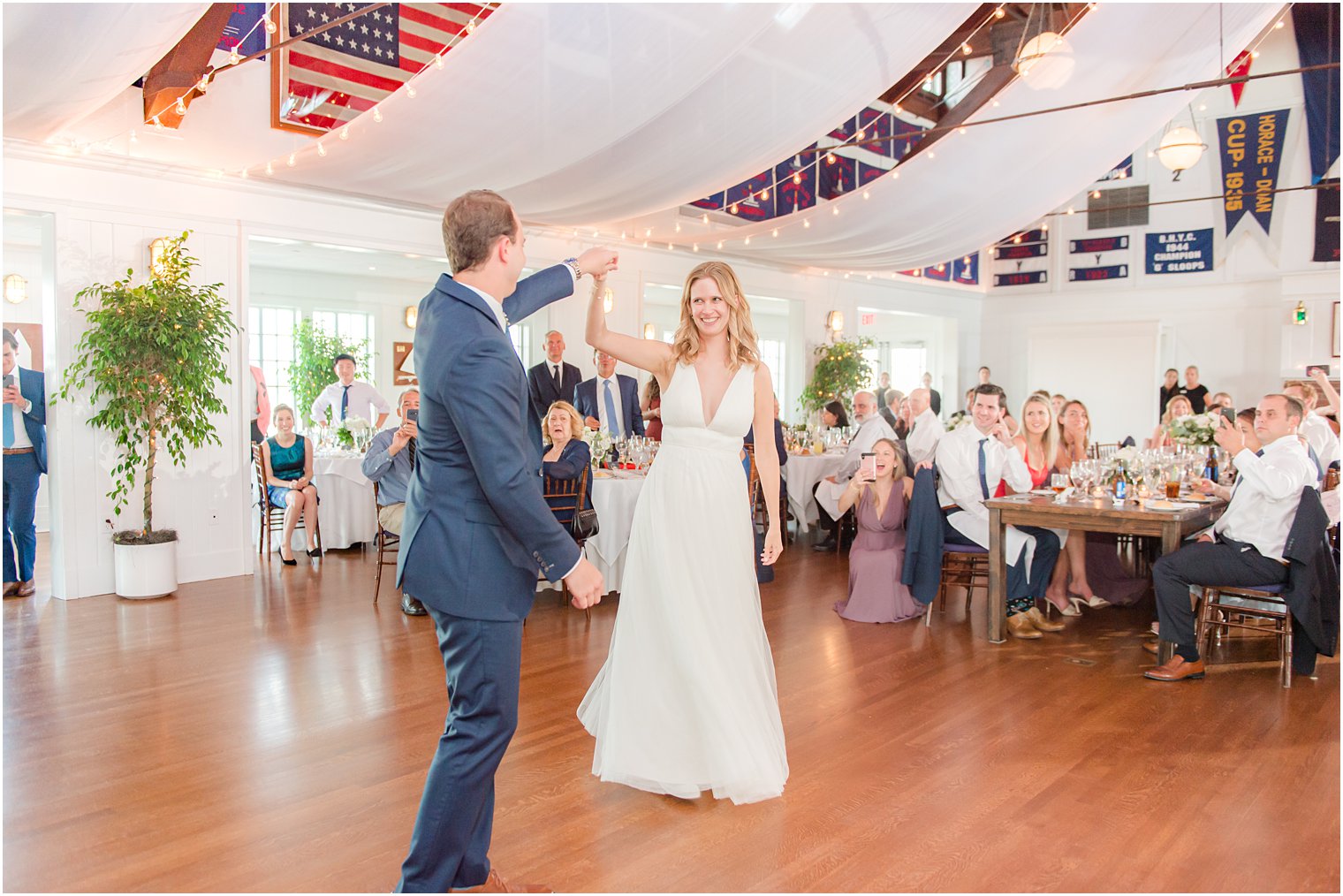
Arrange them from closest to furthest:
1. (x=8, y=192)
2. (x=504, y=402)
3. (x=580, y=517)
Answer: (x=504, y=402), (x=580, y=517), (x=8, y=192)

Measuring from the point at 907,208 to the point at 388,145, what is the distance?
15.2 feet

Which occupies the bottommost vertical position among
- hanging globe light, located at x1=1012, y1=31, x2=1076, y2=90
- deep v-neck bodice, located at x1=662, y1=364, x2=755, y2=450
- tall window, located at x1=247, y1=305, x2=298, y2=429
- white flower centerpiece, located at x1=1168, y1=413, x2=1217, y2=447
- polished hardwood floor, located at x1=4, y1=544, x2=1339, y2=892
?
polished hardwood floor, located at x1=4, y1=544, x2=1339, y2=892

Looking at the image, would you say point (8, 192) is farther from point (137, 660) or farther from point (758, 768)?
point (758, 768)

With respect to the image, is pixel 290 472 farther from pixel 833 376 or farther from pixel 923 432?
pixel 833 376

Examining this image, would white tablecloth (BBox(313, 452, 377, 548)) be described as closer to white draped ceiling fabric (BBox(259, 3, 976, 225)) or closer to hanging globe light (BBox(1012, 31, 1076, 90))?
white draped ceiling fabric (BBox(259, 3, 976, 225))

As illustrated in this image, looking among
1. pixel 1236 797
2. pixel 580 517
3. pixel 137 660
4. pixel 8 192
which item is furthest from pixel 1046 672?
pixel 8 192

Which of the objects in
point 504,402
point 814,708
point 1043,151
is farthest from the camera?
point 1043,151

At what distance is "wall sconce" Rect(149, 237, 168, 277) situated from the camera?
6307mm

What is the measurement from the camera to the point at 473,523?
2088 millimetres

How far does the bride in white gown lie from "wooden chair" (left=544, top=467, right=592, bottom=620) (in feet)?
8.03

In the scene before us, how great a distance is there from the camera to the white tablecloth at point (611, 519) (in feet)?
20.3

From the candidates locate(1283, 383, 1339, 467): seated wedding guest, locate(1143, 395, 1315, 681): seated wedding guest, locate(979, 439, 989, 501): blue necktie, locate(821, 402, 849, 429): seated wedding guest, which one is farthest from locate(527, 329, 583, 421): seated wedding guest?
locate(1283, 383, 1339, 467): seated wedding guest

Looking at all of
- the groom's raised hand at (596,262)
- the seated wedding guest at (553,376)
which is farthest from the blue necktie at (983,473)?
the seated wedding guest at (553,376)

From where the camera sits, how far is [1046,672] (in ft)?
15.3
